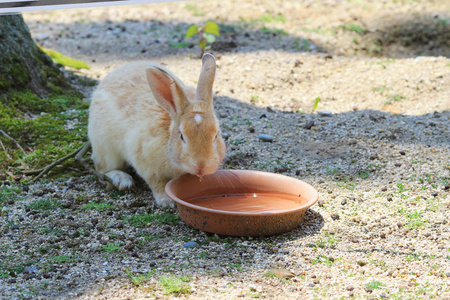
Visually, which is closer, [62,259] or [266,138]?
[62,259]

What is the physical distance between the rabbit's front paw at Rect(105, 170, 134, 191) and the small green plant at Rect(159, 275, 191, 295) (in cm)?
165

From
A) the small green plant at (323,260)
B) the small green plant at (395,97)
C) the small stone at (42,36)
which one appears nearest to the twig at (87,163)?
the small green plant at (323,260)

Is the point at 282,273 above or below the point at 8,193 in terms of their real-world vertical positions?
above

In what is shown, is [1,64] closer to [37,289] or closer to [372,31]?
[37,289]

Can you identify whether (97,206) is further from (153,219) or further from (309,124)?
(309,124)

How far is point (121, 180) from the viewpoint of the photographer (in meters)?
4.64

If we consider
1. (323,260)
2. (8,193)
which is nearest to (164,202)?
(8,193)

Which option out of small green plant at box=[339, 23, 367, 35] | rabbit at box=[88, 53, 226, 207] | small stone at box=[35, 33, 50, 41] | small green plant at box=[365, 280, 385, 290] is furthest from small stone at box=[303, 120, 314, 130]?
small stone at box=[35, 33, 50, 41]

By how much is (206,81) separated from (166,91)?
12.8 inches

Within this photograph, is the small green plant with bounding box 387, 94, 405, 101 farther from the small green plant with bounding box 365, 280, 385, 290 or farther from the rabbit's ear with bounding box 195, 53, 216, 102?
the small green plant with bounding box 365, 280, 385, 290

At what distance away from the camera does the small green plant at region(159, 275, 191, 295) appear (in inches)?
117

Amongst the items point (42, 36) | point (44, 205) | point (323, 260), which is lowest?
A: point (44, 205)

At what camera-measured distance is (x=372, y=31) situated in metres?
8.94

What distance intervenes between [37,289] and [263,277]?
4.34ft
